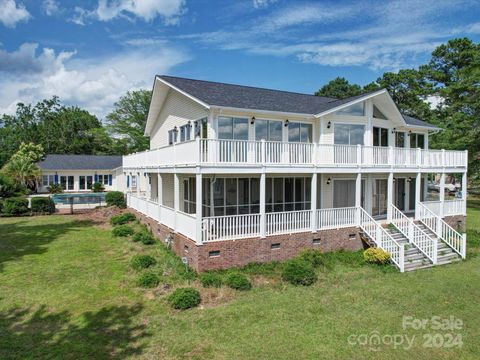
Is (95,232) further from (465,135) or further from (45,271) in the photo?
(465,135)

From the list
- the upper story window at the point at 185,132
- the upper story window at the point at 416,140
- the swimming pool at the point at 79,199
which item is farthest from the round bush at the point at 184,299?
the swimming pool at the point at 79,199

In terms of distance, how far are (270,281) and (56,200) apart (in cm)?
2577

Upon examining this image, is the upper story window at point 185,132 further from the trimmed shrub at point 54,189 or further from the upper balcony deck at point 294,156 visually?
the trimmed shrub at point 54,189

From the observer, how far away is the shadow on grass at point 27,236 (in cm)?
1555

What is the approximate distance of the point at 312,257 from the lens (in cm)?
1404

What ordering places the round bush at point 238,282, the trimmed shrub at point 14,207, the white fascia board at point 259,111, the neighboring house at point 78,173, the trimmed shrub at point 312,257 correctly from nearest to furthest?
the round bush at point 238,282 < the trimmed shrub at point 312,257 < the white fascia board at point 259,111 < the trimmed shrub at point 14,207 < the neighboring house at point 78,173

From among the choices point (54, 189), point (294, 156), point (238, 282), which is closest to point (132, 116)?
point (54, 189)

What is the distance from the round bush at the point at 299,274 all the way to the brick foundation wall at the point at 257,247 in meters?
1.59

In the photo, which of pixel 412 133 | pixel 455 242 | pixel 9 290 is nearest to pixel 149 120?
pixel 9 290

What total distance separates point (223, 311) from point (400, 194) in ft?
56.5

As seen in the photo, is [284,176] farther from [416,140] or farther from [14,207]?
[14,207]

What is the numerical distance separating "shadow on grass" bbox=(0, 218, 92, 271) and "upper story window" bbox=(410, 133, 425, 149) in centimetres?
2304

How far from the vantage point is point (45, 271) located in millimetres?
12977

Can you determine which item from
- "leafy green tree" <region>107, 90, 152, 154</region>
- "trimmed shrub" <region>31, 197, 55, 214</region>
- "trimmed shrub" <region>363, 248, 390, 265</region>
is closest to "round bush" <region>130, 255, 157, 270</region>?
"trimmed shrub" <region>363, 248, 390, 265</region>
